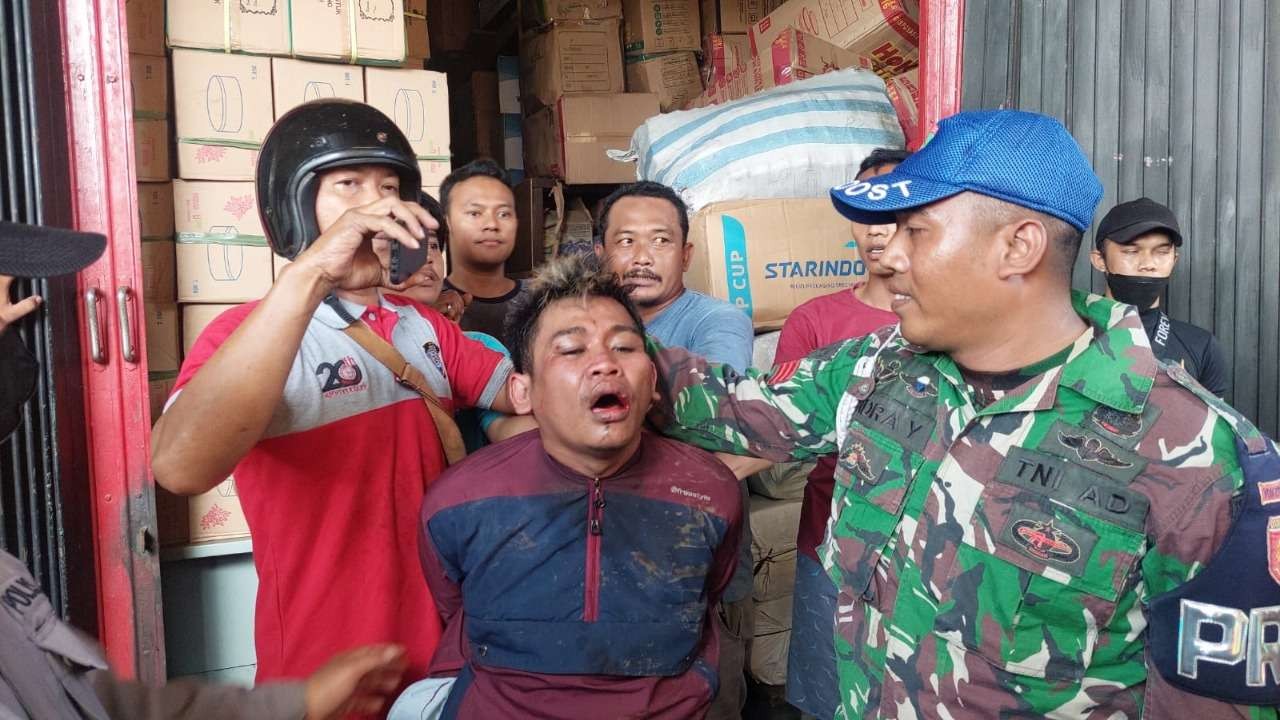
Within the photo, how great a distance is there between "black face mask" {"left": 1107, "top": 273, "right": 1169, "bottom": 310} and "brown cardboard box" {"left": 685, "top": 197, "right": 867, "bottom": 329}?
116 centimetres

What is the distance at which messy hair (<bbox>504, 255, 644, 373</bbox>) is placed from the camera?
2123mm

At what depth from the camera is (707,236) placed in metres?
3.67

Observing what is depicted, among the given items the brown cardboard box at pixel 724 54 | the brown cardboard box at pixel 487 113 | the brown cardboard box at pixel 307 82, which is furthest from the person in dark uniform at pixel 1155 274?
the brown cardboard box at pixel 487 113

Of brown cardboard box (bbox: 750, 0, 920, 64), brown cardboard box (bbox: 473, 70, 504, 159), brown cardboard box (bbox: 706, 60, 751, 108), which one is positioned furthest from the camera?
brown cardboard box (bbox: 473, 70, 504, 159)

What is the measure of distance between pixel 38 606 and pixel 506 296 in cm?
229

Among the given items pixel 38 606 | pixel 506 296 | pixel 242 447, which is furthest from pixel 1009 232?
pixel 506 296

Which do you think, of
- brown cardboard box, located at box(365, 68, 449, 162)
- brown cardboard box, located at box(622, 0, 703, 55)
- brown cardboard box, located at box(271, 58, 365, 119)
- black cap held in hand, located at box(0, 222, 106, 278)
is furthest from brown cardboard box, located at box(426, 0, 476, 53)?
black cap held in hand, located at box(0, 222, 106, 278)

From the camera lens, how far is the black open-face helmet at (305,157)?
5.99 ft

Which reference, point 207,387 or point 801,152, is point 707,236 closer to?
point 801,152

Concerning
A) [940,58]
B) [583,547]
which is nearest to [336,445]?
[583,547]

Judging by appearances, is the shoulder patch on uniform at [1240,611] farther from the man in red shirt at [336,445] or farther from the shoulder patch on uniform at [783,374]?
the man in red shirt at [336,445]

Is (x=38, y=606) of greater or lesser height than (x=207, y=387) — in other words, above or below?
below

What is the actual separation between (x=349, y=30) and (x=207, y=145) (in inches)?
24.0

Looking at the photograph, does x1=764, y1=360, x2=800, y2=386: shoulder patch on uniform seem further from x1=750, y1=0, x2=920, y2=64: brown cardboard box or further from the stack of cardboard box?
x1=750, y1=0, x2=920, y2=64: brown cardboard box
